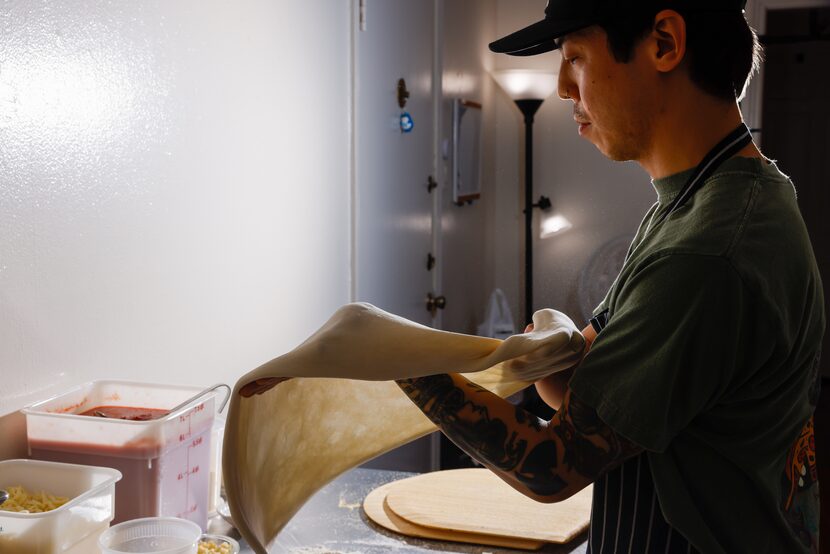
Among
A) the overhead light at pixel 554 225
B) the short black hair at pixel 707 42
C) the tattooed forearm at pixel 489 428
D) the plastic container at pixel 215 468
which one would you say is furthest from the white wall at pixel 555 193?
the tattooed forearm at pixel 489 428

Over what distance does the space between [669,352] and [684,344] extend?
17mm

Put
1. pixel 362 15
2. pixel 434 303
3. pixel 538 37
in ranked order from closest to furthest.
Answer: pixel 538 37 → pixel 362 15 → pixel 434 303

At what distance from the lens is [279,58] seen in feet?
6.79

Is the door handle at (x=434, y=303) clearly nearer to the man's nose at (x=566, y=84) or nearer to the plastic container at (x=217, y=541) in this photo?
the plastic container at (x=217, y=541)

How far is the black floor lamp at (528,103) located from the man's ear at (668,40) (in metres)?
3.07

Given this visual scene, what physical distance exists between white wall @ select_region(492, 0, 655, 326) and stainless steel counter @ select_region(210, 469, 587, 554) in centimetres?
262

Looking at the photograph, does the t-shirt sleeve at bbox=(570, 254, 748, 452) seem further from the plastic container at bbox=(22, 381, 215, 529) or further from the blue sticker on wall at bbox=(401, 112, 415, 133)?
the blue sticker on wall at bbox=(401, 112, 415, 133)

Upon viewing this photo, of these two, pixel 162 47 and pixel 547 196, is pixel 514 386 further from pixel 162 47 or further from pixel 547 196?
pixel 547 196

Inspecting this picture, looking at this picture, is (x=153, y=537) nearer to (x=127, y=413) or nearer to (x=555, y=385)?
(x=127, y=413)

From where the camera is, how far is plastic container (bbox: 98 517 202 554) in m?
1.11

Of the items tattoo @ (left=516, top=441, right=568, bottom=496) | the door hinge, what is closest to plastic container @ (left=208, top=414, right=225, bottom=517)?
tattoo @ (left=516, top=441, right=568, bottom=496)

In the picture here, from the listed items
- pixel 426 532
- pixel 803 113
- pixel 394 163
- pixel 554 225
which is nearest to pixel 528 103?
pixel 554 225

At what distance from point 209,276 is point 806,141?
19.3 feet

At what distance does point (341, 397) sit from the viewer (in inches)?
44.6
